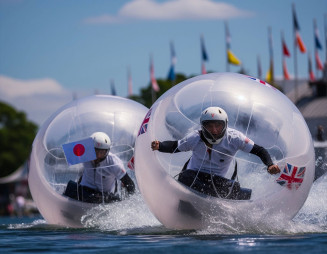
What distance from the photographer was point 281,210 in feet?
39.3

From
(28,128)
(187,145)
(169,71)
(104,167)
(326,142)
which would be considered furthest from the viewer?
(28,128)

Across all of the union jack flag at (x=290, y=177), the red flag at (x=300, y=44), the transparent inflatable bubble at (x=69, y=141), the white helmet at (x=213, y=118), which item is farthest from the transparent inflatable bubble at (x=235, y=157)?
the red flag at (x=300, y=44)

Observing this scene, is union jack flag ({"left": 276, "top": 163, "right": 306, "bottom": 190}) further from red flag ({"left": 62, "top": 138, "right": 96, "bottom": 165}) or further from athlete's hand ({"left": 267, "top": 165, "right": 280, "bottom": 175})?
red flag ({"left": 62, "top": 138, "right": 96, "bottom": 165})

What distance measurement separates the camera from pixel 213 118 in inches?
458

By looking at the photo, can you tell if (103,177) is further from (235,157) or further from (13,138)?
(13,138)

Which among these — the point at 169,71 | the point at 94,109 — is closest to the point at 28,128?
the point at 169,71

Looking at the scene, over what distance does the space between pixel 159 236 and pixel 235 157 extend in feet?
5.12

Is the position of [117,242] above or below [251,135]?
below

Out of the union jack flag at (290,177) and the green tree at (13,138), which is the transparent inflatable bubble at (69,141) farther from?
the green tree at (13,138)

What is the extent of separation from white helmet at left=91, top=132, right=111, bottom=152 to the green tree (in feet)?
218

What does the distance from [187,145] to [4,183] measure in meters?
57.9

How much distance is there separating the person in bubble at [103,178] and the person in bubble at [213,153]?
134 inches

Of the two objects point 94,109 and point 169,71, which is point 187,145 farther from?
point 169,71

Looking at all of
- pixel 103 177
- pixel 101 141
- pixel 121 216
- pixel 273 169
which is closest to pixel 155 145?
pixel 273 169
